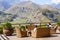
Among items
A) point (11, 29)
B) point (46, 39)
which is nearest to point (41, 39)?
point (46, 39)

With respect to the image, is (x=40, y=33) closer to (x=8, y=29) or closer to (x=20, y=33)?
(x=20, y=33)

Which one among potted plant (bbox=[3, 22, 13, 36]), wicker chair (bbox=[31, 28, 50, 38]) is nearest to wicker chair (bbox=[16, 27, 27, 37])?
wicker chair (bbox=[31, 28, 50, 38])

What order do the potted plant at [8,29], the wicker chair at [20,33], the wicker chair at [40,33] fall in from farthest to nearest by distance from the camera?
the potted plant at [8,29] < the wicker chair at [20,33] < the wicker chair at [40,33]

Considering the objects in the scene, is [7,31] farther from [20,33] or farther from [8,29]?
[20,33]

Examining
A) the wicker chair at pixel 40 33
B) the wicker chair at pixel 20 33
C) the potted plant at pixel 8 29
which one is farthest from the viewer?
the potted plant at pixel 8 29

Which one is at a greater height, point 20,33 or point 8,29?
point 8,29

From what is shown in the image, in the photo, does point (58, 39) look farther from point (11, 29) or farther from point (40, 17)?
point (40, 17)

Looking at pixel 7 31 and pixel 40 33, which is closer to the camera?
pixel 40 33

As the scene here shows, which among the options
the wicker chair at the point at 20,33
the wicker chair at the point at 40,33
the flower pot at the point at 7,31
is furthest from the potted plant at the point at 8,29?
the wicker chair at the point at 40,33

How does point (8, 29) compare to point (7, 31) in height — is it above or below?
above

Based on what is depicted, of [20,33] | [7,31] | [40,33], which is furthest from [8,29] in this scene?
[40,33]

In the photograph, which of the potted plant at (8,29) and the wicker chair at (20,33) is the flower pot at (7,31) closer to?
the potted plant at (8,29)

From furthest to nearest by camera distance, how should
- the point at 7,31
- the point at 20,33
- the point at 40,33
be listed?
1. the point at 7,31
2. the point at 20,33
3. the point at 40,33

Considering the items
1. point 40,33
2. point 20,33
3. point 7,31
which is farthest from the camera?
point 7,31
